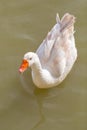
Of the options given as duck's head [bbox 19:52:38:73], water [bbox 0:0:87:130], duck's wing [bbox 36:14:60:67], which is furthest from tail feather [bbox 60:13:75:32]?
duck's head [bbox 19:52:38:73]

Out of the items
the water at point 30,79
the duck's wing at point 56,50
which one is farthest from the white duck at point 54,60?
the water at point 30,79

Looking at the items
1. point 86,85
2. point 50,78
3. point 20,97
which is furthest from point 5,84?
point 86,85

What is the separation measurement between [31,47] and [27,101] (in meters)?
0.81

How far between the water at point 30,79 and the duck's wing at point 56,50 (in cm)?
33

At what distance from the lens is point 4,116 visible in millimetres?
5020

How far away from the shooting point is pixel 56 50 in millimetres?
5066

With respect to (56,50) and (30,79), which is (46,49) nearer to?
(56,50)

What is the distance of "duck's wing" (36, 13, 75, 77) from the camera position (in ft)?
16.5

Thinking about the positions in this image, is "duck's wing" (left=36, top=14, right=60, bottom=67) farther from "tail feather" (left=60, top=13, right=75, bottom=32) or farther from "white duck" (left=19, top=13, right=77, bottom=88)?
"tail feather" (left=60, top=13, right=75, bottom=32)

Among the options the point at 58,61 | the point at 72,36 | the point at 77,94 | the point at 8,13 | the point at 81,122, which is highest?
the point at 8,13

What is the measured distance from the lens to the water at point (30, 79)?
501cm

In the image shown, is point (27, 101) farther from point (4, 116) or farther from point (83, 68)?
point (83, 68)

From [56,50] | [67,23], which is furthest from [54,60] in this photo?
[67,23]

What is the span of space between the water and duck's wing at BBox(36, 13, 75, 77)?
1.09 feet
